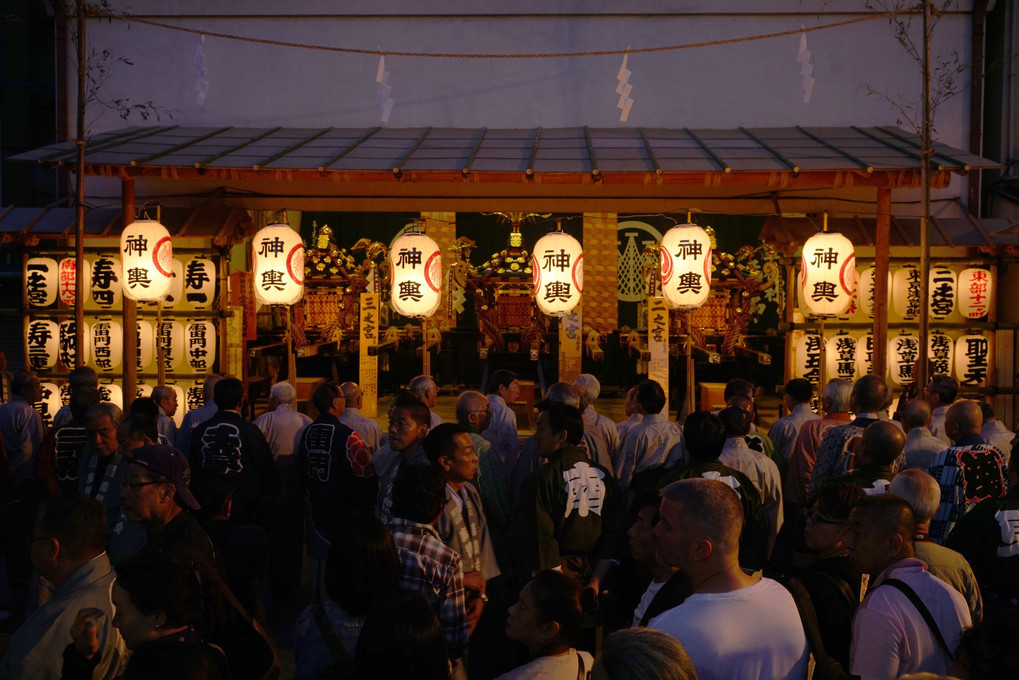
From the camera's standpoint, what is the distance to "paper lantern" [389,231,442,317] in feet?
33.7

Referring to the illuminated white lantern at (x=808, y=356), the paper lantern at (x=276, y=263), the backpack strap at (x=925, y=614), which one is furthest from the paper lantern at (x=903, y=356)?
the backpack strap at (x=925, y=614)

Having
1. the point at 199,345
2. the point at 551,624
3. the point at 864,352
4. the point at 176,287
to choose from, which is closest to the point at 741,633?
the point at 551,624

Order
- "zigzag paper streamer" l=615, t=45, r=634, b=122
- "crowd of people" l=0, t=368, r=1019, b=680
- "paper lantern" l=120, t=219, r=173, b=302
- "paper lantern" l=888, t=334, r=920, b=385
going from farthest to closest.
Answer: "zigzag paper streamer" l=615, t=45, r=634, b=122
"paper lantern" l=888, t=334, r=920, b=385
"paper lantern" l=120, t=219, r=173, b=302
"crowd of people" l=0, t=368, r=1019, b=680

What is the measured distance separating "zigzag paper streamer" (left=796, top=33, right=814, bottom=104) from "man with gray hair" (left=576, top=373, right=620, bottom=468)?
6.62 m

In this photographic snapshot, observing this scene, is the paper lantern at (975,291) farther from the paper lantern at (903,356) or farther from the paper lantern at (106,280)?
the paper lantern at (106,280)

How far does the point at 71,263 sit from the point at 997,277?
38.7 ft

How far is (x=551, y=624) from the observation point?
3.03m

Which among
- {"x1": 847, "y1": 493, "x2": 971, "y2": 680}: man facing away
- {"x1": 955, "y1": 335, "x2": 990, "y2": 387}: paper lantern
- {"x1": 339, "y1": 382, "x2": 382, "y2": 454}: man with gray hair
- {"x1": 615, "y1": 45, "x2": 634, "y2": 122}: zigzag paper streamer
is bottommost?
{"x1": 847, "y1": 493, "x2": 971, "y2": 680}: man facing away

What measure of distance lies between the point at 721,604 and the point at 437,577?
53.6 inches

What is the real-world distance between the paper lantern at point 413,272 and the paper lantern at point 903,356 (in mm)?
5739

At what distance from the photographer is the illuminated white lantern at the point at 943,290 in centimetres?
1082

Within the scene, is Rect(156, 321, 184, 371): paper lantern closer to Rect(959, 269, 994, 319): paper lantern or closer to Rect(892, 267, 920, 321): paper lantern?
Rect(892, 267, 920, 321): paper lantern

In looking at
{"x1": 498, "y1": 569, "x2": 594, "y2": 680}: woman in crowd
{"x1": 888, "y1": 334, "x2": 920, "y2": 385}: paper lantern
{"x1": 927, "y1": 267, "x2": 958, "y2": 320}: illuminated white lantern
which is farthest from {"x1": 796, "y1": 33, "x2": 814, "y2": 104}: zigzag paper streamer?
{"x1": 498, "y1": 569, "x2": 594, "y2": 680}: woman in crowd

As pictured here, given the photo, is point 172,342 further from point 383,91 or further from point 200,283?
point 383,91
